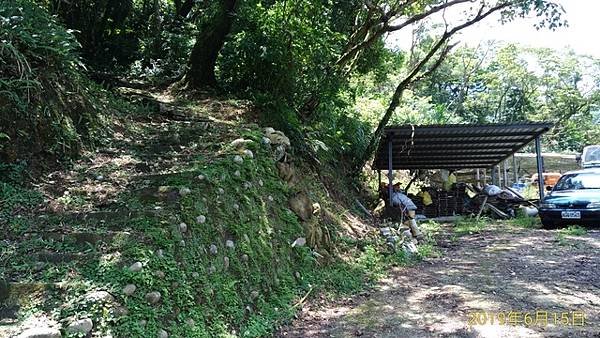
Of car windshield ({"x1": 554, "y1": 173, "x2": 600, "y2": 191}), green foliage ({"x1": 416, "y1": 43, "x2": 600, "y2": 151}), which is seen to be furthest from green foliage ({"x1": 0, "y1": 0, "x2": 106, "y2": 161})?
green foliage ({"x1": 416, "y1": 43, "x2": 600, "y2": 151})

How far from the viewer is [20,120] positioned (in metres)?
4.59

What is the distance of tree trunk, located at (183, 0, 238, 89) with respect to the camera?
28.5 ft

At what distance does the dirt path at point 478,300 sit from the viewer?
13.2 feet

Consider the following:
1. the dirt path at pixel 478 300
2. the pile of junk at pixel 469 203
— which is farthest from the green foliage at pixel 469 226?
the dirt path at pixel 478 300

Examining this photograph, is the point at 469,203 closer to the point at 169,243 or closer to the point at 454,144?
the point at 454,144

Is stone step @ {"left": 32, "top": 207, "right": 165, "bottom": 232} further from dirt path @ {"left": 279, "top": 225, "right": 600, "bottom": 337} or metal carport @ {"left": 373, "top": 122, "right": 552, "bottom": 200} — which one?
metal carport @ {"left": 373, "top": 122, "right": 552, "bottom": 200}

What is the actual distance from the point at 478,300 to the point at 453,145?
8.62 meters

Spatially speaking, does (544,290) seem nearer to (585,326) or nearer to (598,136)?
(585,326)

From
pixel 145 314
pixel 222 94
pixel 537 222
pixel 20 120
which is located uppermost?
pixel 222 94

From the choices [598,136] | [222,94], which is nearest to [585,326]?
[222,94]

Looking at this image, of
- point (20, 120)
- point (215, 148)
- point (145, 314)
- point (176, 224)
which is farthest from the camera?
point (215, 148)

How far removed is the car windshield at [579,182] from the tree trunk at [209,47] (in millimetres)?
8336

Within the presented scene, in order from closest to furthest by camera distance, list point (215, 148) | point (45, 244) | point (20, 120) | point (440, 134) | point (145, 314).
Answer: point (145, 314)
point (45, 244)
point (20, 120)
point (215, 148)
point (440, 134)

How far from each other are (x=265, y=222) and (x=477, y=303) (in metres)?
2.32
